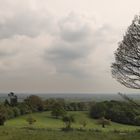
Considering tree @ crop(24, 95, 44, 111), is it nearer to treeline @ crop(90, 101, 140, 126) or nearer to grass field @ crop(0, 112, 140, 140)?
grass field @ crop(0, 112, 140, 140)

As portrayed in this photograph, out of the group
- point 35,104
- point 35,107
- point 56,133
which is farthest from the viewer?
point 35,104

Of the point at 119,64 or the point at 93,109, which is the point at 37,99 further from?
the point at 119,64

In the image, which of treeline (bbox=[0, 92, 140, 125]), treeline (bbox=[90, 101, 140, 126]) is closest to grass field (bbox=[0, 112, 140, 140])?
treeline (bbox=[0, 92, 140, 125])

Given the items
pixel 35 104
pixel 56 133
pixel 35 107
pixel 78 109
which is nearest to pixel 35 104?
pixel 35 104

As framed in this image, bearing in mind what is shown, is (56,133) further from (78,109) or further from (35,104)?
(78,109)

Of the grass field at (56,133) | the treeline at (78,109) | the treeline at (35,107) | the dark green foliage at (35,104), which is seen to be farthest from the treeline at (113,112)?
the dark green foliage at (35,104)

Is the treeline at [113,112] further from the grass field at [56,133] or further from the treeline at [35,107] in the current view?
the treeline at [35,107]

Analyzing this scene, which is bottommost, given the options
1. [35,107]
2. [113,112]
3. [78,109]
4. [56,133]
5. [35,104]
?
[56,133]

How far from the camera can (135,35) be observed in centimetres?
2467

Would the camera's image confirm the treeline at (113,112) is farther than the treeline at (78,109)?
No

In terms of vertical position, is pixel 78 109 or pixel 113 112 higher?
pixel 78 109

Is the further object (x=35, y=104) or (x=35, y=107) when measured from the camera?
(x=35, y=104)

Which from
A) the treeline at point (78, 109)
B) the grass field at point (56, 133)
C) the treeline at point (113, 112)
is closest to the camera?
the grass field at point (56, 133)

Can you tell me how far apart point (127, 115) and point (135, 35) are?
77.0 metres
